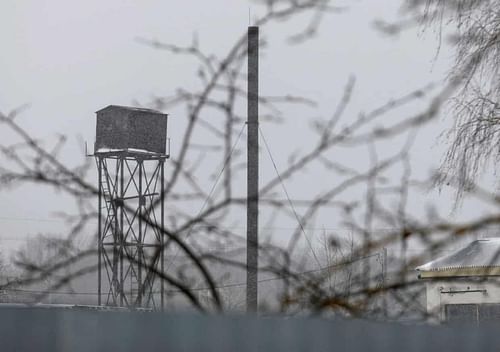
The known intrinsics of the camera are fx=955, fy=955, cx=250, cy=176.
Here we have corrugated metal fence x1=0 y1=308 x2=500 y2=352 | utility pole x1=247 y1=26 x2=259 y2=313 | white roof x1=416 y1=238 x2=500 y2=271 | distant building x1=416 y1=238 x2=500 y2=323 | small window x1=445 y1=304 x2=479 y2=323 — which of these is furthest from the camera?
white roof x1=416 y1=238 x2=500 y2=271

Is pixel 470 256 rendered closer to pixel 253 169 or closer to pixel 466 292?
pixel 466 292

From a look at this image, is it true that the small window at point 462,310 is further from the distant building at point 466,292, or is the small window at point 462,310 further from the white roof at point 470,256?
the white roof at point 470,256

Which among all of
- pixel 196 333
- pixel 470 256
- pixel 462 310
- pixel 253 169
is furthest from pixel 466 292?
pixel 196 333

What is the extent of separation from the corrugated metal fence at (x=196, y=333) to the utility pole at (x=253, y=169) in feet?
2.21

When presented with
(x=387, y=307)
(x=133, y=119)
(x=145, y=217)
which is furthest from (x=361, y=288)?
(x=133, y=119)

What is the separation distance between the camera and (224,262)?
14.1 ft

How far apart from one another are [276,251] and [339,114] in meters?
0.71

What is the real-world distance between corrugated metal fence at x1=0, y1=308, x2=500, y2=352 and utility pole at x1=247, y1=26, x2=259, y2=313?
675 millimetres

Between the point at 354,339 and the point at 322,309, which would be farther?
the point at 322,309

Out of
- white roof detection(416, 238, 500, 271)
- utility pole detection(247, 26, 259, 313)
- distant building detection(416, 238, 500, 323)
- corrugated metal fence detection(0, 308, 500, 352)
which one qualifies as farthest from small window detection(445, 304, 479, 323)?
corrugated metal fence detection(0, 308, 500, 352)

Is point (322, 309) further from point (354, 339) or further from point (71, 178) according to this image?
point (71, 178)

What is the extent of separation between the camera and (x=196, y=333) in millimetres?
2988

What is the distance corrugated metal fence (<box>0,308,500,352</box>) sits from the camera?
2707mm

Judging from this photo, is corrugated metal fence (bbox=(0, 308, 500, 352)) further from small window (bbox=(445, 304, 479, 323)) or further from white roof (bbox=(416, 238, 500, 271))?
white roof (bbox=(416, 238, 500, 271))
